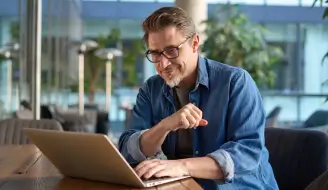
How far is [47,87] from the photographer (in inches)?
361

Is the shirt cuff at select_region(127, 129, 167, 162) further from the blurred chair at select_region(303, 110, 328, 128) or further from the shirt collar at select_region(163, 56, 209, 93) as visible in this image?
the blurred chair at select_region(303, 110, 328, 128)

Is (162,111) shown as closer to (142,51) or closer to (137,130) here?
(137,130)

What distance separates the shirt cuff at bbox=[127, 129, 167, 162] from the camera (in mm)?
1994

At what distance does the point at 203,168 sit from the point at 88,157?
37cm

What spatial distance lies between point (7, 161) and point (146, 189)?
0.87 metres

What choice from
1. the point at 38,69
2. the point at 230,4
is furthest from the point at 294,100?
the point at 38,69

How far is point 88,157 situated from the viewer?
1.62m

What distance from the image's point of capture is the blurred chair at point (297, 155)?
238 cm

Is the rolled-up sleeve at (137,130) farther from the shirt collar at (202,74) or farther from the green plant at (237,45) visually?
the green plant at (237,45)

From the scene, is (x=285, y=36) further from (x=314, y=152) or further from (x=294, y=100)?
(x=314, y=152)

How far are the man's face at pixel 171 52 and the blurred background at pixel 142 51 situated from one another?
628 cm

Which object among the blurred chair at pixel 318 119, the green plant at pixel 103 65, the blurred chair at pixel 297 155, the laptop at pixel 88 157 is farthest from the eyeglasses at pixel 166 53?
the green plant at pixel 103 65

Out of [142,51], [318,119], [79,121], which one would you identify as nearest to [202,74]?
[318,119]

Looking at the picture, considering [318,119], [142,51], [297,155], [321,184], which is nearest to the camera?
[321,184]
